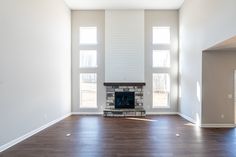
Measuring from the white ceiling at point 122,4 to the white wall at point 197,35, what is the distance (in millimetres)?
606

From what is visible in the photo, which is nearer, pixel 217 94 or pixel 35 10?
pixel 35 10

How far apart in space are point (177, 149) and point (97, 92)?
5584mm

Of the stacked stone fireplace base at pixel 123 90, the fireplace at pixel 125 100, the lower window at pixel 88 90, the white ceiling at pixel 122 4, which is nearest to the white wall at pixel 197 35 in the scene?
the white ceiling at pixel 122 4

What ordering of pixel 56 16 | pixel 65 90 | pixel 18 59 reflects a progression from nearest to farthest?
pixel 18 59 < pixel 56 16 < pixel 65 90

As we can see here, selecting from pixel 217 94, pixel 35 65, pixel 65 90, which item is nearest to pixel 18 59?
pixel 35 65

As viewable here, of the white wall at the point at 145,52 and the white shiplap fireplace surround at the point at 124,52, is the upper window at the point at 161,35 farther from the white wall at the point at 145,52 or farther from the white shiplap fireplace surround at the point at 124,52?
the white shiplap fireplace surround at the point at 124,52

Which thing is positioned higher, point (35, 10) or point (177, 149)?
point (35, 10)

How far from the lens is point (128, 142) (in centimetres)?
494

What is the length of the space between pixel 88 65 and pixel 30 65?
4.12m

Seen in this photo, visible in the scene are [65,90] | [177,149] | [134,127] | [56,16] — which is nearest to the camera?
[177,149]

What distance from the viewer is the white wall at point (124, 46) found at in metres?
9.35

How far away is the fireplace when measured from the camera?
30.7 feet

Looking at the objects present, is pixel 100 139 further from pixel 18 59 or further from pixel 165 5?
pixel 165 5

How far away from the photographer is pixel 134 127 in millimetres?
6652
